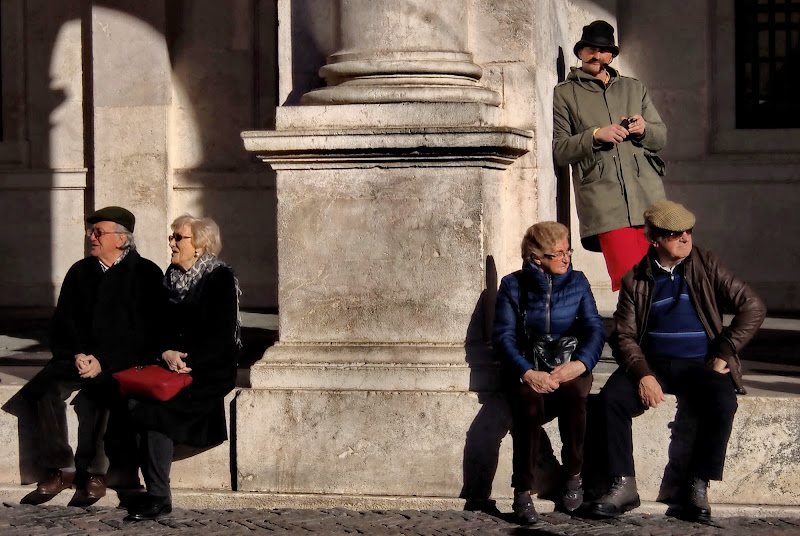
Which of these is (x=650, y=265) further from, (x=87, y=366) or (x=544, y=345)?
(x=87, y=366)

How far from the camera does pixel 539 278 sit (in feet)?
19.6

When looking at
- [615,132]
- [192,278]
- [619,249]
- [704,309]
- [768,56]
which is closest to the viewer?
[704,309]

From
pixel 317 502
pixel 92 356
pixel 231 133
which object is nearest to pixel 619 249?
pixel 317 502

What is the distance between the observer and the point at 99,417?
6375 millimetres

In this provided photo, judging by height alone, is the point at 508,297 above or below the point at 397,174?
below

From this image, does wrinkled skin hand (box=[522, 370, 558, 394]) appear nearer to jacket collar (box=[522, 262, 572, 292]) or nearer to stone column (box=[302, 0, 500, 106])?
jacket collar (box=[522, 262, 572, 292])

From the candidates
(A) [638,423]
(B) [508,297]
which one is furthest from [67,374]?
(A) [638,423]

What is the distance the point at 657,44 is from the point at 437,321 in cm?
612

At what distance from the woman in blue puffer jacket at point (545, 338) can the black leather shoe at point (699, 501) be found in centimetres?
47

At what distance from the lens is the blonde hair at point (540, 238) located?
595cm

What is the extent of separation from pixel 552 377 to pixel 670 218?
84 cm

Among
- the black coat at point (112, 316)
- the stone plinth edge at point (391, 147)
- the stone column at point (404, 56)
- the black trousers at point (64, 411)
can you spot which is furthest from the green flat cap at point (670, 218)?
the black trousers at point (64, 411)

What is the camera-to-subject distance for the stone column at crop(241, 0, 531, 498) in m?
6.14

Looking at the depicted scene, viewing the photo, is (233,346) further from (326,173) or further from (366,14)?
(366,14)
